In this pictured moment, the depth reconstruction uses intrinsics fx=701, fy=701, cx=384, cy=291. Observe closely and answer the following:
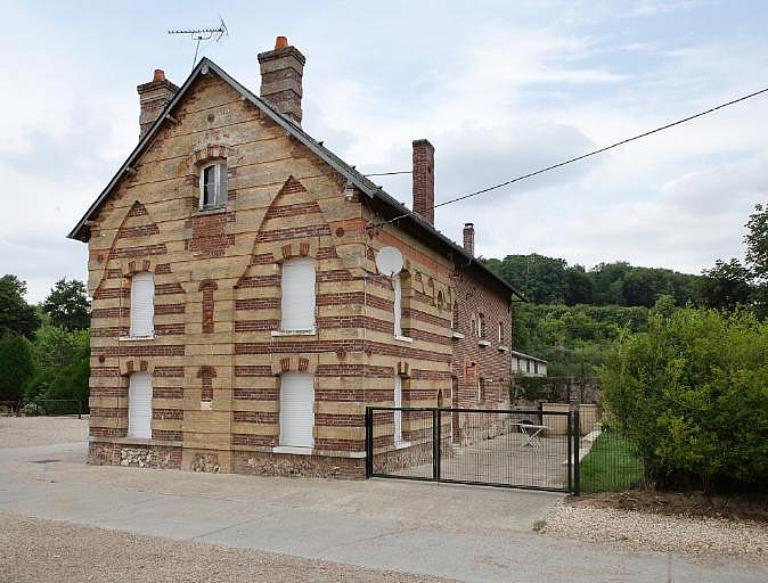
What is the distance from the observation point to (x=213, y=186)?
1694 cm

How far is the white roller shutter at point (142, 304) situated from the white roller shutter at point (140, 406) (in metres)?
1.12

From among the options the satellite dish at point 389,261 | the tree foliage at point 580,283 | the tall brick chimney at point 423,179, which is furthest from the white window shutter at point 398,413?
the tree foliage at point 580,283

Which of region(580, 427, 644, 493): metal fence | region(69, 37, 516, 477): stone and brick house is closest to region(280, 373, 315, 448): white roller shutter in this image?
region(69, 37, 516, 477): stone and brick house

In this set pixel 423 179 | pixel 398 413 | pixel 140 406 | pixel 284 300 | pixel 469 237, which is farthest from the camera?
pixel 469 237

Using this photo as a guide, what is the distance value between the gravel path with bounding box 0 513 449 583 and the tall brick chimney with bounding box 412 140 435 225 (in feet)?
47.3

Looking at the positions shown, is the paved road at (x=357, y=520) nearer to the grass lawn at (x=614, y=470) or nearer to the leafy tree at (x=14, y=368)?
the grass lawn at (x=614, y=470)

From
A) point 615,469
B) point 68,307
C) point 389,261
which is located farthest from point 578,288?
point 615,469

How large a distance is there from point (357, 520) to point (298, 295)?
597 cm

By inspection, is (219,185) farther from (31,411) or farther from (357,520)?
(31,411)

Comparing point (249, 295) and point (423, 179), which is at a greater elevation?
point (423, 179)

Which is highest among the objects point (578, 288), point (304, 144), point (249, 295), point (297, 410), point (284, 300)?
point (578, 288)

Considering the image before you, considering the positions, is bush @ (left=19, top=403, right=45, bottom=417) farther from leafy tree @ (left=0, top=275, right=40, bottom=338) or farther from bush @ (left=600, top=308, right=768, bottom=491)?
bush @ (left=600, top=308, right=768, bottom=491)

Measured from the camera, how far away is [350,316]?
14555 millimetres

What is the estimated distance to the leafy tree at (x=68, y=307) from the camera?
243 feet
